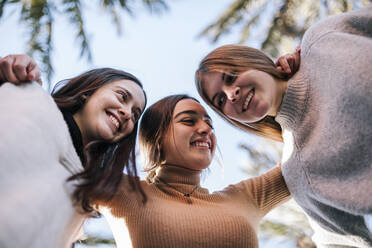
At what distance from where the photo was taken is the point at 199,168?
7.27ft

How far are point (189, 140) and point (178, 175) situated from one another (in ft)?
0.83

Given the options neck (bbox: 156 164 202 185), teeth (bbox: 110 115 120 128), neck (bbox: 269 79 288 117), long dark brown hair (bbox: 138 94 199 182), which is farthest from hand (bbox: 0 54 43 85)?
neck (bbox: 269 79 288 117)

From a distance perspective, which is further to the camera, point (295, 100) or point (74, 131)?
point (295, 100)

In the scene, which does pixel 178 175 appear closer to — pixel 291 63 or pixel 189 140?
pixel 189 140

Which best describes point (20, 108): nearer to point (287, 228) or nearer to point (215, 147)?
point (215, 147)

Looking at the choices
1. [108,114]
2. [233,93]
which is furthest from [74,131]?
[233,93]

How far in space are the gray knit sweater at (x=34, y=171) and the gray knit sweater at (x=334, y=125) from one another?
1302 millimetres

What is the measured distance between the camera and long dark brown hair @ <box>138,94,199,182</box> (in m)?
2.26

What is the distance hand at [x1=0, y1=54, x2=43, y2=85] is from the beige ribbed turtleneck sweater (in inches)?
32.2

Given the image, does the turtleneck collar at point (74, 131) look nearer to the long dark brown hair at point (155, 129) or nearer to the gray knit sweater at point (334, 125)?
the long dark brown hair at point (155, 129)

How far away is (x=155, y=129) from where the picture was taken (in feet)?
7.54

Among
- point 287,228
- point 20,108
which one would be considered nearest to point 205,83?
point 20,108

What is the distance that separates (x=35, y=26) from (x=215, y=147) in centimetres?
147

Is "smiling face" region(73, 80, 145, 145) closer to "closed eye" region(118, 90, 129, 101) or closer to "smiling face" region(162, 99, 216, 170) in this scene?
"closed eye" region(118, 90, 129, 101)
